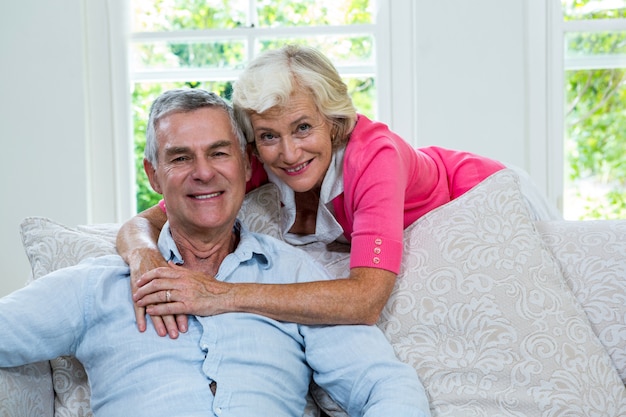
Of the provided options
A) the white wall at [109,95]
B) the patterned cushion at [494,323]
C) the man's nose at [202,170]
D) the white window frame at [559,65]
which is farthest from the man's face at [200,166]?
the white window frame at [559,65]

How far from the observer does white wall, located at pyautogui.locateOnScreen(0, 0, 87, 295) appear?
313 cm

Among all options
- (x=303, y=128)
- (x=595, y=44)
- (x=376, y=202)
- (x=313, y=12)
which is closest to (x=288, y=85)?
(x=303, y=128)

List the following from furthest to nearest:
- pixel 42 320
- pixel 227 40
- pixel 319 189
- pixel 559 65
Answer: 1. pixel 227 40
2. pixel 559 65
3. pixel 319 189
4. pixel 42 320

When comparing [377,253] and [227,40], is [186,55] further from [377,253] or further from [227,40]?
[377,253]

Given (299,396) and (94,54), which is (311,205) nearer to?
(299,396)

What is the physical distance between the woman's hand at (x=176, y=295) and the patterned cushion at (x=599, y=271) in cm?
79

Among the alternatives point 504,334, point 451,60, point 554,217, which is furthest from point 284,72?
point 451,60

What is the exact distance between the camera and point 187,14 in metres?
3.27

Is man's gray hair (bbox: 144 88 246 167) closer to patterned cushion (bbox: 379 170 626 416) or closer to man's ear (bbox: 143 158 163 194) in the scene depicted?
man's ear (bbox: 143 158 163 194)

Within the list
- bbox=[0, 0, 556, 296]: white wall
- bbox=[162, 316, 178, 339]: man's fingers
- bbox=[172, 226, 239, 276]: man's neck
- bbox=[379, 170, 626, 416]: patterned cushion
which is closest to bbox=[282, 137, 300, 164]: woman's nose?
bbox=[172, 226, 239, 276]: man's neck

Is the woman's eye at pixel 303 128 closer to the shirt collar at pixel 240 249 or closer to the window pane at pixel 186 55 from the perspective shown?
A: the shirt collar at pixel 240 249

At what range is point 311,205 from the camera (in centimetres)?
188

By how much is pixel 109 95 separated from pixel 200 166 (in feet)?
5.94

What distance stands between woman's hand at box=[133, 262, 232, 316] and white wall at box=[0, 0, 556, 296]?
5.53ft
